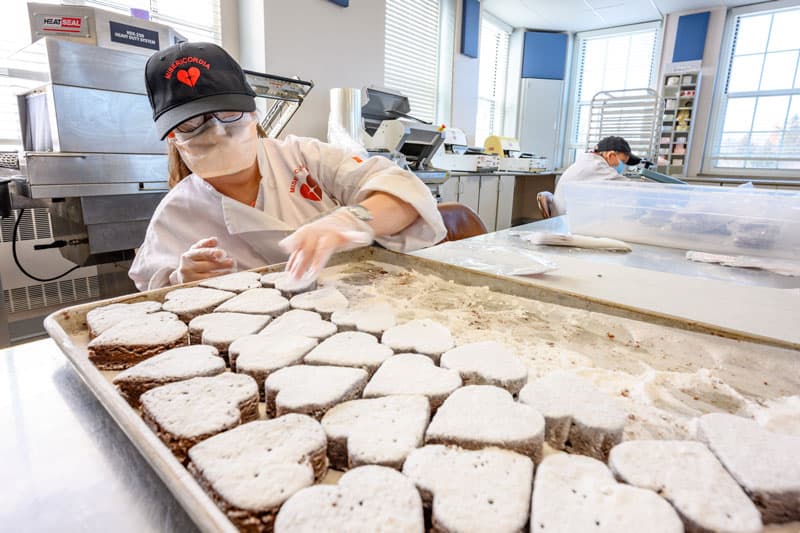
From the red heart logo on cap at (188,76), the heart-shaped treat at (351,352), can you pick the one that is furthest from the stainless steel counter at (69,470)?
the red heart logo on cap at (188,76)

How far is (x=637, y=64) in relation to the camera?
22.7 feet

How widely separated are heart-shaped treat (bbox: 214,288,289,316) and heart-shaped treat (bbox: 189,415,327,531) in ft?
1.21

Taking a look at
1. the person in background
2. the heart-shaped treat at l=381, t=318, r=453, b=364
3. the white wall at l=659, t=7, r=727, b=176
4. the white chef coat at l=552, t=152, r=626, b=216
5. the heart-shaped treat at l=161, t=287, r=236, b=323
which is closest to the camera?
the heart-shaped treat at l=381, t=318, r=453, b=364

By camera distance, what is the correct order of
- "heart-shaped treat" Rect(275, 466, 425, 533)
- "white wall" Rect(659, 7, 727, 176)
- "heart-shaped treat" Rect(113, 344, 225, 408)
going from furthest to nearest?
"white wall" Rect(659, 7, 727, 176)
"heart-shaped treat" Rect(113, 344, 225, 408)
"heart-shaped treat" Rect(275, 466, 425, 533)

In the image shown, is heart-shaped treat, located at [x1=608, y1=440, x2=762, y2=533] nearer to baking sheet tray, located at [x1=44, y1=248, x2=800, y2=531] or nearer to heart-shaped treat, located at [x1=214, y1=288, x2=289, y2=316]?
baking sheet tray, located at [x1=44, y1=248, x2=800, y2=531]

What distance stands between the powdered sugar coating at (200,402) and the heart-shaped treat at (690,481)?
480mm

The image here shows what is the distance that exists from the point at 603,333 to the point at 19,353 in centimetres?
108

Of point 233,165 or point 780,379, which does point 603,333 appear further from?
point 233,165

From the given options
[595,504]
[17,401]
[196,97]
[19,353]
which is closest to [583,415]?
[595,504]

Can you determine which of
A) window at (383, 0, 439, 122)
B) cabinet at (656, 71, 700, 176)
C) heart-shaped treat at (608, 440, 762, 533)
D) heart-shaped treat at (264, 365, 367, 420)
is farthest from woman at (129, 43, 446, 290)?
cabinet at (656, 71, 700, 176)

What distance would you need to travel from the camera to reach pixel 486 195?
5.71 metres

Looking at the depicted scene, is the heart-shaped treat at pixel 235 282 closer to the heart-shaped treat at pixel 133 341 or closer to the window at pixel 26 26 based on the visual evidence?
the heart-shaped treat at pixel 133 341

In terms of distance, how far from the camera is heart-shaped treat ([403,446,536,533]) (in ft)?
1.36

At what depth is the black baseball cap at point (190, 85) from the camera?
1127 mm
